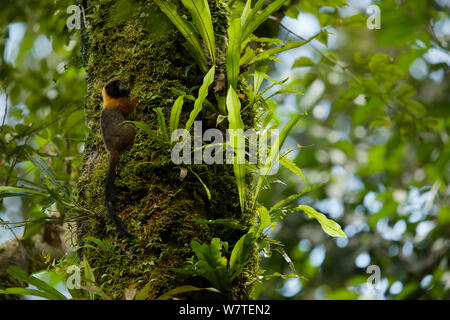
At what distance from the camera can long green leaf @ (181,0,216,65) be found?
1.66m

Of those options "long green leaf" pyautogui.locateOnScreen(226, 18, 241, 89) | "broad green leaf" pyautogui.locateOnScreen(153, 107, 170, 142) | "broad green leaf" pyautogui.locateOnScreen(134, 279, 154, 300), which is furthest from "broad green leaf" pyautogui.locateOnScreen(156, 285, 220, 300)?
"long green leaf" pyautogui.locateOnScreen(226, 18, 241, 89)

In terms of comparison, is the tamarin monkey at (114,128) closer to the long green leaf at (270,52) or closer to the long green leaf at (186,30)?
the long green leaf at (186,30)

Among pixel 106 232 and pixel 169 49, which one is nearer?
pixel 106 232

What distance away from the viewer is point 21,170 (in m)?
4.41

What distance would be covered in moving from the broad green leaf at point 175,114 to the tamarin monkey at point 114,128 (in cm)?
22

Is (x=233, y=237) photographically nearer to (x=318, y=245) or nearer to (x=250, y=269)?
(x=250, y=269)

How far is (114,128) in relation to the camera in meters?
1.67

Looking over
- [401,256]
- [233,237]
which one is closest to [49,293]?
[233,237]

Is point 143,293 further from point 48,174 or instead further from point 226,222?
point 48,174

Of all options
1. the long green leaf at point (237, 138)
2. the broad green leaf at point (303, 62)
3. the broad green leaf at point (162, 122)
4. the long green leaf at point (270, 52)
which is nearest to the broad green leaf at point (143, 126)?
the broad green leaf at point (162, 122)

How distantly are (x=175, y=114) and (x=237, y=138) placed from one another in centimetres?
27

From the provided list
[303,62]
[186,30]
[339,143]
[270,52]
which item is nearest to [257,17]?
[270,52]

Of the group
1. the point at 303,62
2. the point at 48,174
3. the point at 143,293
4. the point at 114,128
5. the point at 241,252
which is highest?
the point at 303,62
